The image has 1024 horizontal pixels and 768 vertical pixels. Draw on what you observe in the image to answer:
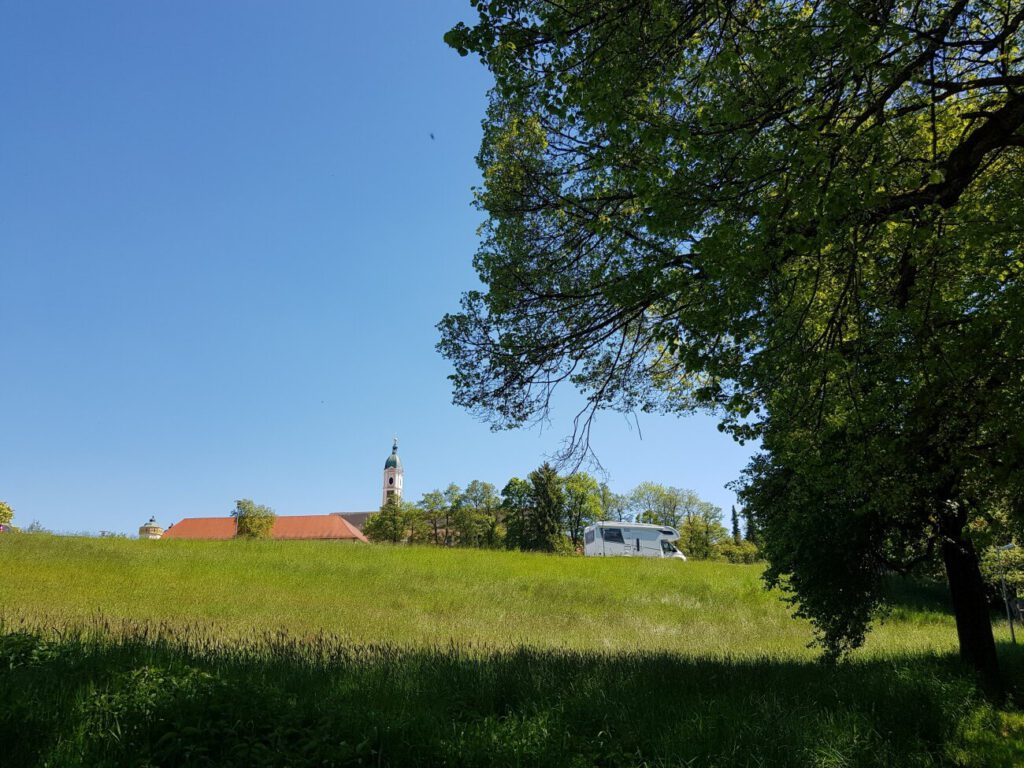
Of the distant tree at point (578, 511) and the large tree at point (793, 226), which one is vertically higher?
the large tree at point (793, 226)

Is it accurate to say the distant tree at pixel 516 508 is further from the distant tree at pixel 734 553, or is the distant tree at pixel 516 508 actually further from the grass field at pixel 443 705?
the grass field at pixel 443 705

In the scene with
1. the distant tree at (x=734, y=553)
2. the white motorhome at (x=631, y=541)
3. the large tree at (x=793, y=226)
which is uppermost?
the large tree at (x=793, y=226)

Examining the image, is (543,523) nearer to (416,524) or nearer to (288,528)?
(416,524)

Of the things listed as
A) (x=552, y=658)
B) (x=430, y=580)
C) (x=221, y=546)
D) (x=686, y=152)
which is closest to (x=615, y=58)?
(x=686, y=152)

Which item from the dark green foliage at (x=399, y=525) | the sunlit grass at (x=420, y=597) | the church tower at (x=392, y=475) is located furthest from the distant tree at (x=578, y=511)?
the church tower at (x=392, y=475)

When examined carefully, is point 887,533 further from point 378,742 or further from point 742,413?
point 378,742

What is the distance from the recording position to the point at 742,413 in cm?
770

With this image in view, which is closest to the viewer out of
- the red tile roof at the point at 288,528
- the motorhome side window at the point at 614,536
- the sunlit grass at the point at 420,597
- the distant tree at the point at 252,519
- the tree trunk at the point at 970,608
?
the tree trunk at the point at 970,608

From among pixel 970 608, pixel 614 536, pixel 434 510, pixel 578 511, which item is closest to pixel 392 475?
pixel 434 510

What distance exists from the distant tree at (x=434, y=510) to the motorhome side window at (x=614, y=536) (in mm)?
42120

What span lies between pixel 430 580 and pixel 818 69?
27032 mm

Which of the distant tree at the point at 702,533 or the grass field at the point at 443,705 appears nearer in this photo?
the grass field at the point at 443,705

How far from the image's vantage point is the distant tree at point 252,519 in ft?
244

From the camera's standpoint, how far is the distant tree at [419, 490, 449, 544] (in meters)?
93.9
